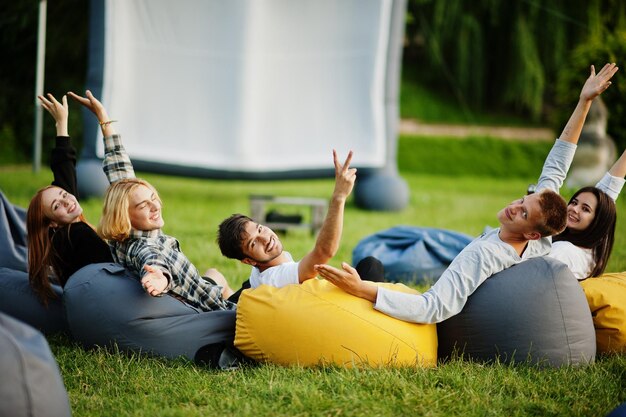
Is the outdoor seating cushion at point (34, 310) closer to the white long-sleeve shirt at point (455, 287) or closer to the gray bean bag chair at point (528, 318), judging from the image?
the white long-sleeve shirt at point (455, 287)

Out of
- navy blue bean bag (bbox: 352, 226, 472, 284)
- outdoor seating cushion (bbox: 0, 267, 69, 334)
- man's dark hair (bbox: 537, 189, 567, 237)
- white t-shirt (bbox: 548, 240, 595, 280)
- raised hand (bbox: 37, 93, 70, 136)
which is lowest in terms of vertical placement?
outdoor seating cushion (bbox: 0, 267, 69, 334)

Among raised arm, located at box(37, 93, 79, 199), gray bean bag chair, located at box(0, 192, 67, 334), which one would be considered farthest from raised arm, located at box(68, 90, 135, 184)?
gray bean bag chair, located at box(0, 192, 67, 334)

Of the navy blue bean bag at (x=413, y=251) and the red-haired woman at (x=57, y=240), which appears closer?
the red-haired woman at (x=57, y=240)

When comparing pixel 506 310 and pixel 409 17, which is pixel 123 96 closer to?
pixel 506 310

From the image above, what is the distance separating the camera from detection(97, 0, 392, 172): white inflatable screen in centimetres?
830

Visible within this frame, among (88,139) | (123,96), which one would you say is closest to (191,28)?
(123,96)

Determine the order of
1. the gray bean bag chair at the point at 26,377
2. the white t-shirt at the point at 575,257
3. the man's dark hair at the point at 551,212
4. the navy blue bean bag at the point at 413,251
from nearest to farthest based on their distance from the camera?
1. the gray bean bag chair at the point at 26,377
2. the man's dark hair at the point at 551,212
3. the white t-shirt at the point at 575,257
4. the navy blue bean bag at the point at 413,251

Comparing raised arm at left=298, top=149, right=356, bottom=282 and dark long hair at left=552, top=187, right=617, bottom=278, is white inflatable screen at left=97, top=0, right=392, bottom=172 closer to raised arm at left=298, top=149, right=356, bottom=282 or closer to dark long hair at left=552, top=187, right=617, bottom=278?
dark long hair at left=552, top=187, right=617, bottom=278

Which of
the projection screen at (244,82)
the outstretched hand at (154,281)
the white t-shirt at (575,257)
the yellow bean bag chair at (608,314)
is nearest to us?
the outstretched hand at (154,281)

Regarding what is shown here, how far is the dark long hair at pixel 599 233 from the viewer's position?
390cm

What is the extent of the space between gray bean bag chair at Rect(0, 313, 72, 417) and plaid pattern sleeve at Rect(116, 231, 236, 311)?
0.87 metres

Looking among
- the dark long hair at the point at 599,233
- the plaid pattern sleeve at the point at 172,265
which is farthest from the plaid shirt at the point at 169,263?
the dark long hair at the point at 599,233

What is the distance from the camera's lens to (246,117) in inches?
329

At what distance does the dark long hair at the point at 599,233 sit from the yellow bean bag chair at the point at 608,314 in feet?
1.07
